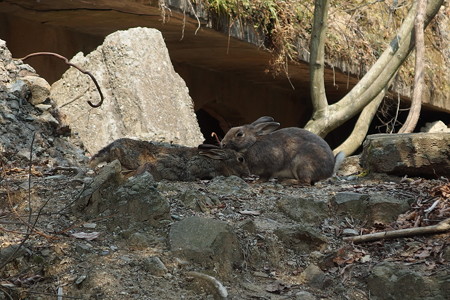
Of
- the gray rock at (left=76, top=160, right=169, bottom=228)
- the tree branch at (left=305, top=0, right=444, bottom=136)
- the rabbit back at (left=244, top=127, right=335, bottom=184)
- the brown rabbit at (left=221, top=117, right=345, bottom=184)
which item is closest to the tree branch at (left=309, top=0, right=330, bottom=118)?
the tree branch at (left=305, top=0, right=444, bottom=136)

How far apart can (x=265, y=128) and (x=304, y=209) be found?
215 centimetres

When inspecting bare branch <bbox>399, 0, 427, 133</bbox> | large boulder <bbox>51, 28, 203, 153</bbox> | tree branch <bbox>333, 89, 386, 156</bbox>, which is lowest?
tree branch <bbox>333, 89, 386, 156</bbox>

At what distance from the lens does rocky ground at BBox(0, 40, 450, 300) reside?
464cm

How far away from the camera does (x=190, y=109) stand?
9.52 meters

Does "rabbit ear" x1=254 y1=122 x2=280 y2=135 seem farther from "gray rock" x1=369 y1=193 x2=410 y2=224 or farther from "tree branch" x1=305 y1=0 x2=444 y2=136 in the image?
"tree branch" x1=305 y1=0 x2=444 y2=136

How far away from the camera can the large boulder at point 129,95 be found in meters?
8.85

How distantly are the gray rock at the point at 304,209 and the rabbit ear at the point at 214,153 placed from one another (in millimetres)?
1273

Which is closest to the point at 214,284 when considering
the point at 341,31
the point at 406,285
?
the point at 406,285

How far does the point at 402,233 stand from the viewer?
18.7 ft

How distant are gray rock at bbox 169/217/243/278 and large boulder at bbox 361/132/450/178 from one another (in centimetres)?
257

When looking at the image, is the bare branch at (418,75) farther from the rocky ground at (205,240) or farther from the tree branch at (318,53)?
the rocky ground at (205,240)

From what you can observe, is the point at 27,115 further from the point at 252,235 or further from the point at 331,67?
the point at 331,67

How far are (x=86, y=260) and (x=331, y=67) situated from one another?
8215mm

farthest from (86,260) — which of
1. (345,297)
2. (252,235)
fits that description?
(345,297)
